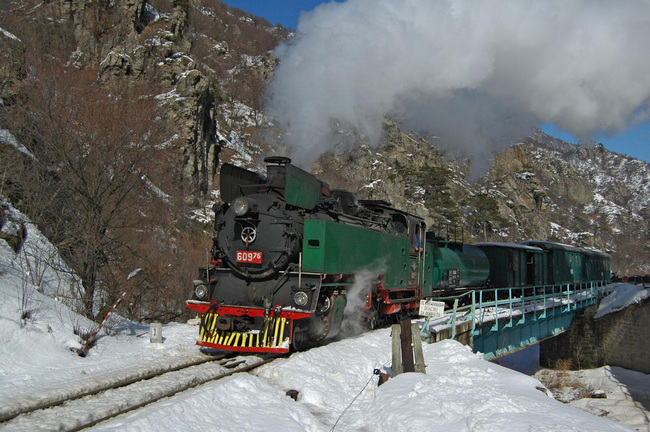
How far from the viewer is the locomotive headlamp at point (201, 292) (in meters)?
8.46

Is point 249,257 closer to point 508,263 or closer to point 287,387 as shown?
point 287,387

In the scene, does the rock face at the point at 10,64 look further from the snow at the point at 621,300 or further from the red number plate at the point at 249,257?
A: the snow at the point at 621,300

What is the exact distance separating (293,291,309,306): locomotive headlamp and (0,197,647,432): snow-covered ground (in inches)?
33.5

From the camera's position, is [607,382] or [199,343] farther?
[607,382]

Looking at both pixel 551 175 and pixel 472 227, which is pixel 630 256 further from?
pixel 472 227

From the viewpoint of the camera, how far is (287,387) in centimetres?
655

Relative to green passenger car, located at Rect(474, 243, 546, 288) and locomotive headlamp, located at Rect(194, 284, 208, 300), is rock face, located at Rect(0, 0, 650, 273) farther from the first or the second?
green passenger car, located at Rect(474, 243, 546, 288)

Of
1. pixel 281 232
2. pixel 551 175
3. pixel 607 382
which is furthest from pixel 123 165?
pixel 551 175

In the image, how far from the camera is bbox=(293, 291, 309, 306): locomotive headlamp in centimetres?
770

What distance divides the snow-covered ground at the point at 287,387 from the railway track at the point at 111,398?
0.21 metres

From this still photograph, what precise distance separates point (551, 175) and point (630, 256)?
40.8 m

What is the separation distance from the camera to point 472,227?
5447cm

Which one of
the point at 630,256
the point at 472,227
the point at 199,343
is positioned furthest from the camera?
the point at 630,256

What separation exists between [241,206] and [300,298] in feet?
6.31
